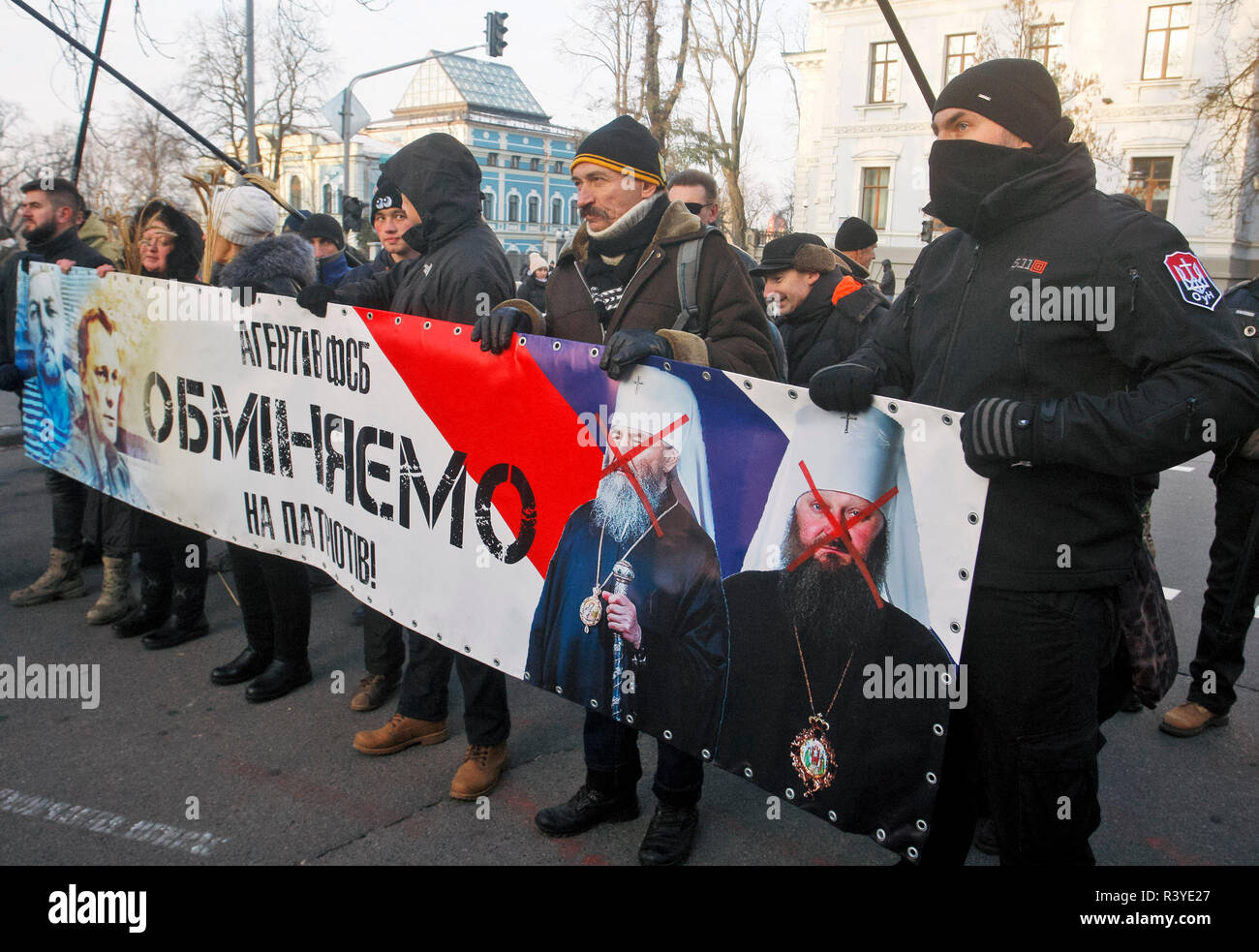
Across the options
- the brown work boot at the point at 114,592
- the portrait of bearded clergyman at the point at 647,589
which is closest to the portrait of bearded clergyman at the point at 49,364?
the brown work boot at the point at 114,592

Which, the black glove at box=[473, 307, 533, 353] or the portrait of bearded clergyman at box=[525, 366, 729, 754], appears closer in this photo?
the portrait of bearded clergyman at box=[525, 366, 729, 754]

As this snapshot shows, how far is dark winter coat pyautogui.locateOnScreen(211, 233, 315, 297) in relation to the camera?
4121 millimetres

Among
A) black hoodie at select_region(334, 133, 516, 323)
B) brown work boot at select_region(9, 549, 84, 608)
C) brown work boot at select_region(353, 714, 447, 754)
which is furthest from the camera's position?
brown work boot at select_region(9, 549, 84, 608)

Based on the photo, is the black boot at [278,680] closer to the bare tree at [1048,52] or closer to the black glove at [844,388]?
the black glove at [844,388]

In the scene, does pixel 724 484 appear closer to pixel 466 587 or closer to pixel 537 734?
pixel 466 587

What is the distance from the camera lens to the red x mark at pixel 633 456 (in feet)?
8.86

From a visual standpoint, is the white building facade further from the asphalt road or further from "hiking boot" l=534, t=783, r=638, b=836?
"hiking boot" l=534, t=783, r=638, b=836

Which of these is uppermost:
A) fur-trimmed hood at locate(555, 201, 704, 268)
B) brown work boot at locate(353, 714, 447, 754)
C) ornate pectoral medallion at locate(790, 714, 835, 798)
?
fur-trimmed hood at locate(555, 201, 704, 268)

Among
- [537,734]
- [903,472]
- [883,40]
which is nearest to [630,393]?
[903,472]

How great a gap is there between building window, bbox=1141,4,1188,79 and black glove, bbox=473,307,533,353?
115 ft

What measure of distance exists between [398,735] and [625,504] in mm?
1581

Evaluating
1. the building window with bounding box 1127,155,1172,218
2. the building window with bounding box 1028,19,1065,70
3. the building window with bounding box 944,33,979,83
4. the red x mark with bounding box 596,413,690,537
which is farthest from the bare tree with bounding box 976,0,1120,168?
the red x mark with bounding box 596,413,690,537

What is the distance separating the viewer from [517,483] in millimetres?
Answer: 3113

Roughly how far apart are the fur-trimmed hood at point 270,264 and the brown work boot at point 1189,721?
4065 mm
